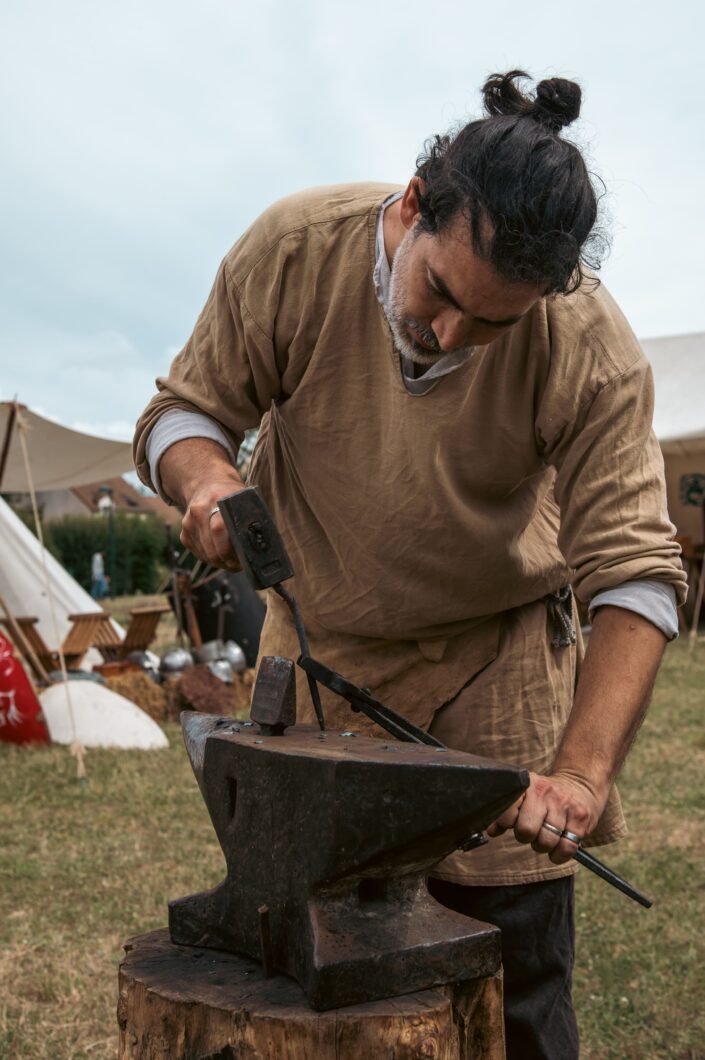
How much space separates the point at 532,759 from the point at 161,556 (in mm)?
23571

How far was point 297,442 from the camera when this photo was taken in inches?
81.5

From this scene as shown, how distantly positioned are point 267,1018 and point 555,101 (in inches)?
56.6

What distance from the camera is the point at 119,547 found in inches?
968

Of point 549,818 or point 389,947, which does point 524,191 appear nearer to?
point 549,818

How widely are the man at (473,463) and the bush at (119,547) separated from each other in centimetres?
2285

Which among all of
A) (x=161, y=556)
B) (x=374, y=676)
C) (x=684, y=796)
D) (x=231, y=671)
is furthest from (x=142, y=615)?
(x=161, y=556)

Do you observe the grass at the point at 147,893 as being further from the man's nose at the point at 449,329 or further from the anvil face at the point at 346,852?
the man's nose at the point at 449,329

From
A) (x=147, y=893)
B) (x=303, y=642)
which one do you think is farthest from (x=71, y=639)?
(x=303, y=642)

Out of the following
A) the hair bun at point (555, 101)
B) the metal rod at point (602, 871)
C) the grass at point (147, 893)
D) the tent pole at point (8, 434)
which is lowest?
the grass at point (147, 893)

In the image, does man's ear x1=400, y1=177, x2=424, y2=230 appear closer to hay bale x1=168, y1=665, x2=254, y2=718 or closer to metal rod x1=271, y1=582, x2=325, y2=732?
metal rod x1=271, y1=582, x2=325, y2=732

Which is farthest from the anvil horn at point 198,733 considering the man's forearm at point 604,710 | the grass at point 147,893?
the grass at point 147,893

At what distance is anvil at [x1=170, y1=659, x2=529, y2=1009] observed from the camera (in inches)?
54.5

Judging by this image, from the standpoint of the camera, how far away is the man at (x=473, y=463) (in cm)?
168

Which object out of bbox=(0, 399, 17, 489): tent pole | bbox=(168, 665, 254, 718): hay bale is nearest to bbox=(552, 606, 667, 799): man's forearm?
bbox=(168, 665, 254, 718): hay bale
